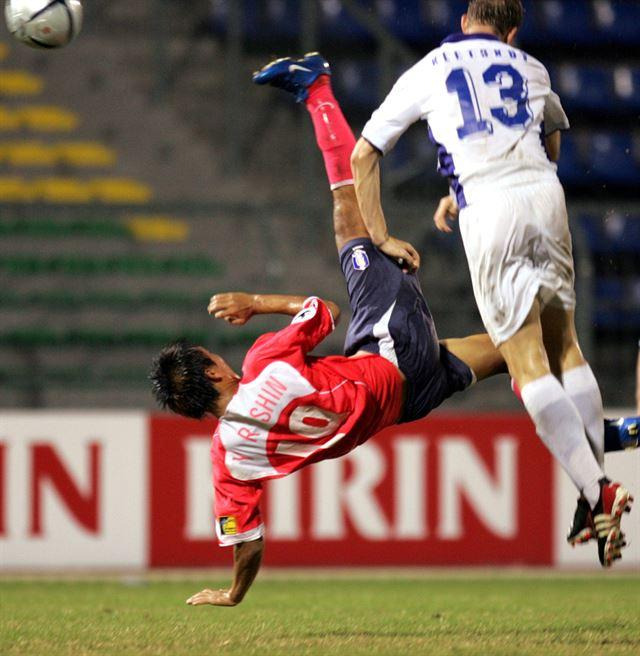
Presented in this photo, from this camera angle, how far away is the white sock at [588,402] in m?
5.18

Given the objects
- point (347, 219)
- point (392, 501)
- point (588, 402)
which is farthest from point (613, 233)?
point (588, 402)

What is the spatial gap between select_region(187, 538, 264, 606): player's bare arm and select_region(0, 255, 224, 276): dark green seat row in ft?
19.8

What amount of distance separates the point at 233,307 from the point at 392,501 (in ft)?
13.5

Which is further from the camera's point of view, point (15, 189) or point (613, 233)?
point (15, 189)

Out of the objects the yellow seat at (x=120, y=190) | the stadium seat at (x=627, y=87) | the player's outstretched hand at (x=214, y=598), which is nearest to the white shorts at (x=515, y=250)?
the player's outstretched hand at (x=214, y=598)

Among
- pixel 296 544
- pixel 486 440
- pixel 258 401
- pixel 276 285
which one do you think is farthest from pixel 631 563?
pixel 258 401

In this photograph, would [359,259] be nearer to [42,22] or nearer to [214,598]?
[214,598]

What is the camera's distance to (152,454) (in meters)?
9.33

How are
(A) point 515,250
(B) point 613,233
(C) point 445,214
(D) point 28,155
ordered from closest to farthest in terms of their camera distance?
1. (A) point 515,250
2. (C) point 445,214
3. (B) point 613,233
4. (D) point 28,155

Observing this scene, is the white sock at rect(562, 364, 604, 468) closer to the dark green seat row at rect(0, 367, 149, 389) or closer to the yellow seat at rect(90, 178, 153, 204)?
the dark green seat row at rect(0, 367, 149, 389)

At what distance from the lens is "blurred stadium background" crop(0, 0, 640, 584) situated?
9.30 metres

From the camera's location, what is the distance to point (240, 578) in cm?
529

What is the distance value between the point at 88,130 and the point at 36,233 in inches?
77.4

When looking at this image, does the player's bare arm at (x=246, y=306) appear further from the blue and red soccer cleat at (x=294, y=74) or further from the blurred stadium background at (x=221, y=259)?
the blurred stadium background at (x=221, y=259)
